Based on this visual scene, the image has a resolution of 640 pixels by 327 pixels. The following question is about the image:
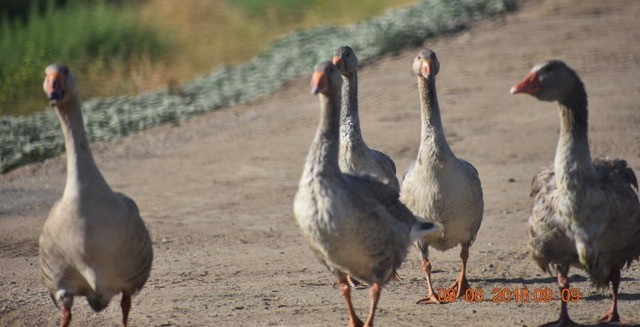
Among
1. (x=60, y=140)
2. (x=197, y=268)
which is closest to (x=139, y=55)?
(x=60, y=140)

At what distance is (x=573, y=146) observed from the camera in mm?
6949

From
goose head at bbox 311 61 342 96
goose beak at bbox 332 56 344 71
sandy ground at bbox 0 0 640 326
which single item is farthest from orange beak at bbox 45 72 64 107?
goose beak at bbox 332 56 344 71

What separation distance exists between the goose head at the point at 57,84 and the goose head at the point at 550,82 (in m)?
3.13

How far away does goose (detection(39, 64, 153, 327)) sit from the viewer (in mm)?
6555

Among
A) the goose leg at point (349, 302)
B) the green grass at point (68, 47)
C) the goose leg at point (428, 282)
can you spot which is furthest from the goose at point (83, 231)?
the green grass at point (68, 47)

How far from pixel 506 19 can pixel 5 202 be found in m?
12.5

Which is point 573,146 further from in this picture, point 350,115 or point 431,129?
point 350,115

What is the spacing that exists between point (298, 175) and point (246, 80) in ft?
23.4

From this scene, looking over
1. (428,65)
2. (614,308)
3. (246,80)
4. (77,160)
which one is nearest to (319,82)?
(77,160)

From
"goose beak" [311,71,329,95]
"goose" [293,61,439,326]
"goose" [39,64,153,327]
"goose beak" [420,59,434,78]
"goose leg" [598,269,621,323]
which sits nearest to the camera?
"goose" [39,64,153,327]

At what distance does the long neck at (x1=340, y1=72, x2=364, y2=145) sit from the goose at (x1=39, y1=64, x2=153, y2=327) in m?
2.77

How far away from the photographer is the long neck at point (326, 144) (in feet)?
22.4
